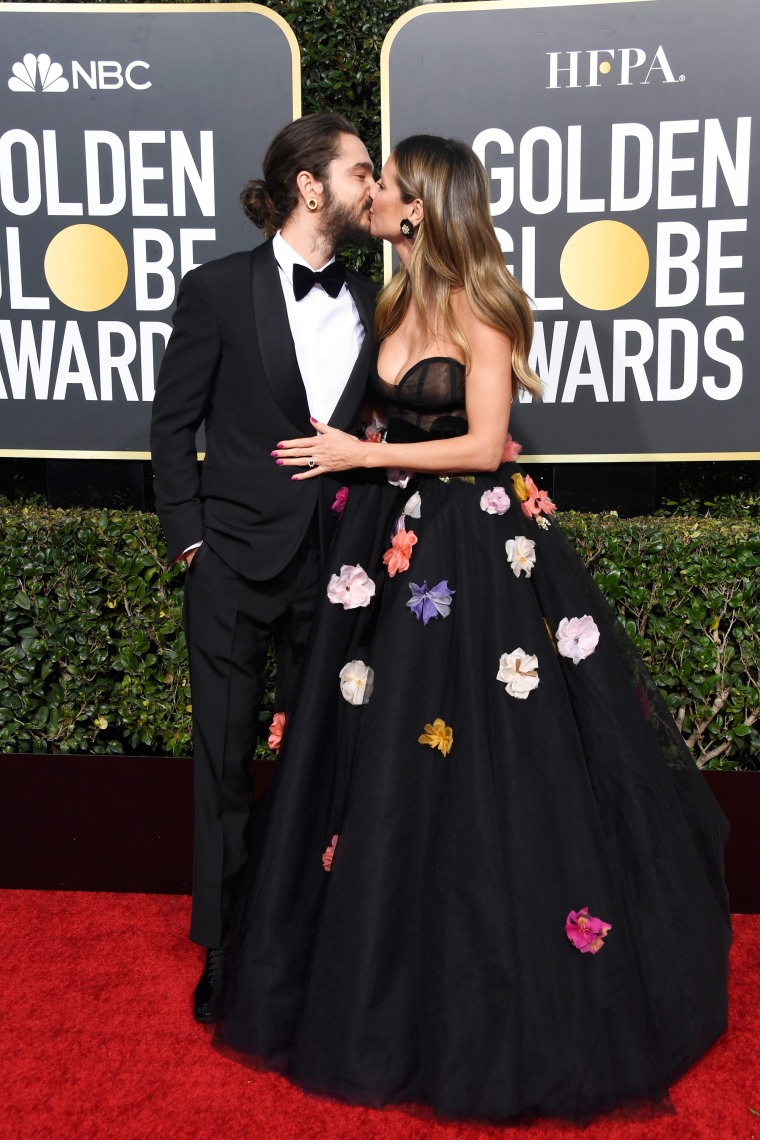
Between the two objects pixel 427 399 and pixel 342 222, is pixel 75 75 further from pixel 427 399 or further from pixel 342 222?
pixel 427 399

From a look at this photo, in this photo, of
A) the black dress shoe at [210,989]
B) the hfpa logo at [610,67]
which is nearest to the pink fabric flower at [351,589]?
the black dress shoe at [210,989]

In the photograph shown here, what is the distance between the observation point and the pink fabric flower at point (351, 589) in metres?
2.42

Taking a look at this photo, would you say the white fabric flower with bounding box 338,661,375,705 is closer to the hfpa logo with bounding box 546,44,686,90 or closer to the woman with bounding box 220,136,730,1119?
the woman with bounding box 220,136,730,1119

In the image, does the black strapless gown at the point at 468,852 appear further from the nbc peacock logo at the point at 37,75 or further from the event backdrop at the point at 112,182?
the nbc peacock logo at the point at 37,75

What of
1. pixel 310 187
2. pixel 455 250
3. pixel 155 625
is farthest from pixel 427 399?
pixel 155 625

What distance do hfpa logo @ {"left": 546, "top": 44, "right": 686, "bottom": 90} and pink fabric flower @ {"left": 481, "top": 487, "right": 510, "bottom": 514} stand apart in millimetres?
1715

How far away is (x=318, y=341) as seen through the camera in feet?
8.39

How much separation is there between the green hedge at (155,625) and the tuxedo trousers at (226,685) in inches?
25.7

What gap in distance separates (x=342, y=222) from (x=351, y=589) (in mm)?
971

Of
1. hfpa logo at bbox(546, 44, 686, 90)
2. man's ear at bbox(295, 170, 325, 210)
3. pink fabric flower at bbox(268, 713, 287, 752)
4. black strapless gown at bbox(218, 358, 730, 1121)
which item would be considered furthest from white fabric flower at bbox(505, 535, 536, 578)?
hfpa logo at bbox(546, 44, 686, 90)

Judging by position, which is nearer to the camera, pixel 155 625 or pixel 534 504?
pixel 534 504

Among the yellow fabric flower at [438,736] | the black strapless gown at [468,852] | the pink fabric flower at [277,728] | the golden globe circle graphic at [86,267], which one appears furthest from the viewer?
the golden globe circle graphic at [86,267]

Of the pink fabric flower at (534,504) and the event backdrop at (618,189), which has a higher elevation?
the event backdrop at (618,189)

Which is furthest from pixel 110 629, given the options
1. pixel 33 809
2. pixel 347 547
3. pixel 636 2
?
pixel 636 2
